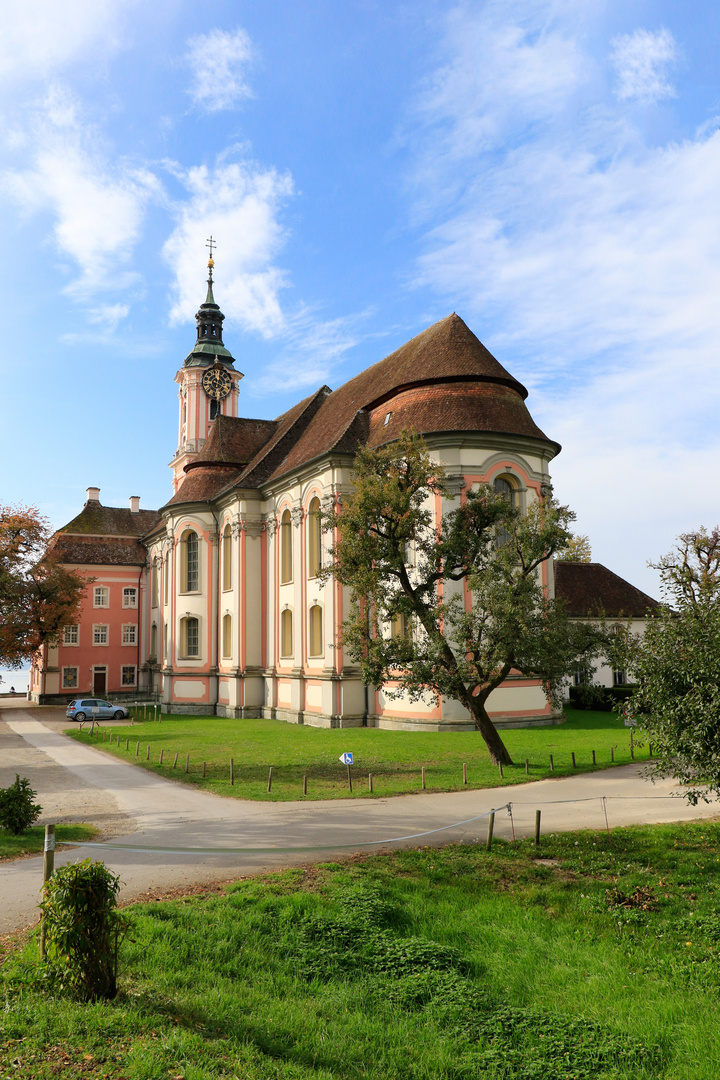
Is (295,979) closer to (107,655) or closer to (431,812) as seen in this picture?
(431,812)

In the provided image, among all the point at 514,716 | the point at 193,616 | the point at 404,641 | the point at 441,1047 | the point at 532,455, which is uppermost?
the point at 532,455

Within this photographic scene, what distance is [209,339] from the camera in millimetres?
56344

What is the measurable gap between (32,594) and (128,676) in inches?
455

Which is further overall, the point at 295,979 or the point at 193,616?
the point at 193,616

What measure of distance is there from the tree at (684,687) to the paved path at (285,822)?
2800 millimetres

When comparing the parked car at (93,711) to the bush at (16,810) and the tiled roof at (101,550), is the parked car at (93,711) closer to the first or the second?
the tiled roof at (101,550)

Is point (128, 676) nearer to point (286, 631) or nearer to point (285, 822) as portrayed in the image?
point (286, 631)

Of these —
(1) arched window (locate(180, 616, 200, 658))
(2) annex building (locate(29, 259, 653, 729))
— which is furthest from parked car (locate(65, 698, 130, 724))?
(1) arched window (locate(180, 616, 200, 658))

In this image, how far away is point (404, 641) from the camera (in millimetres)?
20031

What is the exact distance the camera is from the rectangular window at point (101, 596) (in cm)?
5656

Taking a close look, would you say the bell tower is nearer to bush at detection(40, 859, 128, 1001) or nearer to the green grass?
the green grass

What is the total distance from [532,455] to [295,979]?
80.9 feet

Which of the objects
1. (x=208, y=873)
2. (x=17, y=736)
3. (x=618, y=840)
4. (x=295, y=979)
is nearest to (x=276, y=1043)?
(x=295, y=979)

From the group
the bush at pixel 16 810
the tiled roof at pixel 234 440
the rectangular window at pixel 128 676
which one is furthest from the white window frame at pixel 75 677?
the bush at pixel 16 810
